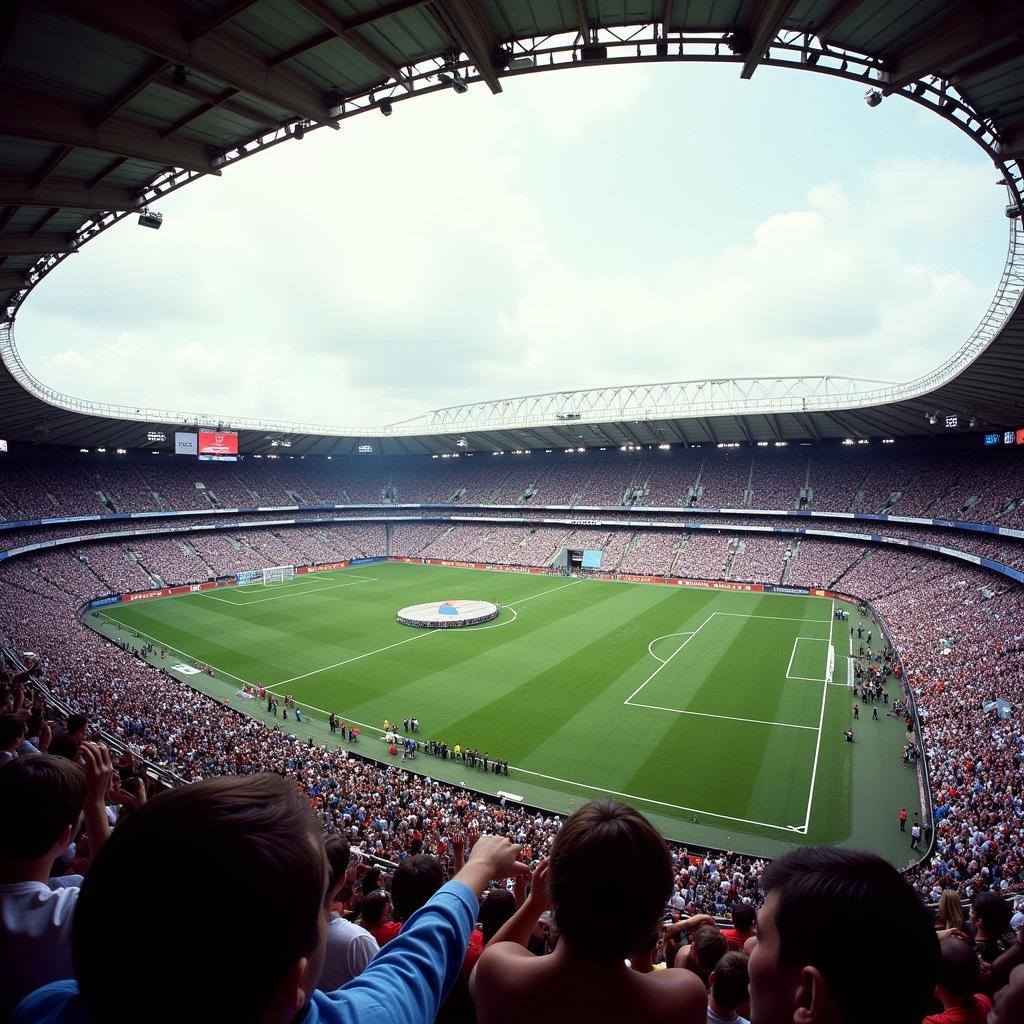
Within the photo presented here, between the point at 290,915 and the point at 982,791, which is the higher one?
the point at 290,915

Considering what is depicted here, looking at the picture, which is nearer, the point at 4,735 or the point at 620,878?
the point at 620,878

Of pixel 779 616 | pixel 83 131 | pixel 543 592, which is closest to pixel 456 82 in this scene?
pixel 83 131

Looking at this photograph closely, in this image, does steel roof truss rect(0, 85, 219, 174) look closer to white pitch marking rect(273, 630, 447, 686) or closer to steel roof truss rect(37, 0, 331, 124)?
steel roof truss rect(37, 0, 331, 124)

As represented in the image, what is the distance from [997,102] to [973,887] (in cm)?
1670

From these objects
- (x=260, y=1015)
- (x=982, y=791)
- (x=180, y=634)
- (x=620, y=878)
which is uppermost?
(x=260, y=1015)

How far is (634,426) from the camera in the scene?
65.2 meters

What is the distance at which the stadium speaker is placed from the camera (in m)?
16.2

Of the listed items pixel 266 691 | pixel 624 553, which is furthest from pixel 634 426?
pixel 266 691

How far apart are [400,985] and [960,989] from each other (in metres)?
3.57

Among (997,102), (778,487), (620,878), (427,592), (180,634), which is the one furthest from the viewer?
(778,487)

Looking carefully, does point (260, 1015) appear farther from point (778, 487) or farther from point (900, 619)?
point (778, 487)

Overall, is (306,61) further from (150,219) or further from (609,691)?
(609,691)

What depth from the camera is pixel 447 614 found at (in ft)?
146

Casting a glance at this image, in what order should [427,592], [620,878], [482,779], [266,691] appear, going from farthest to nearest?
1. [427,592]
2. [266,691]
3. [482,779]
4. [620,878]
